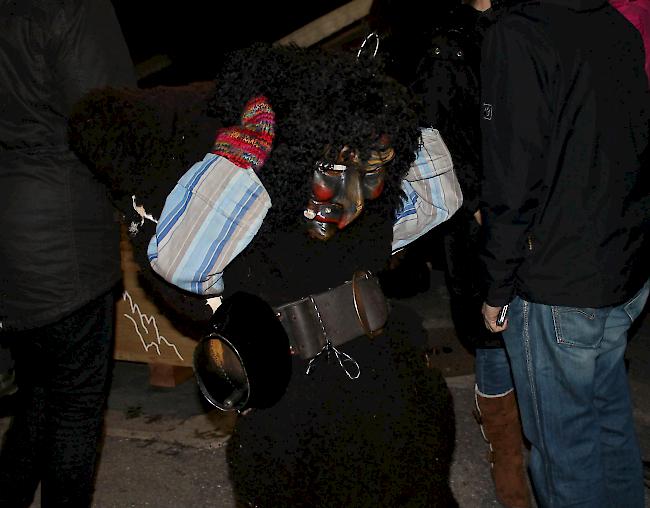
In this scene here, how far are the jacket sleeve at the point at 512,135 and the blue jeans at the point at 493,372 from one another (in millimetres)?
663

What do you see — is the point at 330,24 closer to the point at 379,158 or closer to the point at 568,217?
the point at 568,217

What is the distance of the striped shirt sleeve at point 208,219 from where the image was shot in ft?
4.62

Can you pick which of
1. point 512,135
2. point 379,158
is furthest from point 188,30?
point 379,158

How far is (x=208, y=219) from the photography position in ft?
4.65

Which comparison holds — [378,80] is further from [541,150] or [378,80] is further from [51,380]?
[51,380]

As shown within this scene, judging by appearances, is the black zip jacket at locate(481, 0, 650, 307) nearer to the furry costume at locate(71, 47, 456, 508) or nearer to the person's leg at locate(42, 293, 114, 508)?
the furry costume at locate(71, 47, 456, 508)

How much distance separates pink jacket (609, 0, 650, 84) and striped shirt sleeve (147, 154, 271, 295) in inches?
47.3

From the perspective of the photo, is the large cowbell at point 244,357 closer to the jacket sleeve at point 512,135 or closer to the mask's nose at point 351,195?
the mask's nose at point 351,195

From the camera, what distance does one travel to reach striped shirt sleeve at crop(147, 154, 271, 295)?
141 cm

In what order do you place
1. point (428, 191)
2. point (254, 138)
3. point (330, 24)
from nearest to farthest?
point (254, 138) → point (428, 191) → point (330, 24)

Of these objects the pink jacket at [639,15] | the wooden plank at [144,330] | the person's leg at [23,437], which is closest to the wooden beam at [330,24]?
the wooden plank at [144,330]

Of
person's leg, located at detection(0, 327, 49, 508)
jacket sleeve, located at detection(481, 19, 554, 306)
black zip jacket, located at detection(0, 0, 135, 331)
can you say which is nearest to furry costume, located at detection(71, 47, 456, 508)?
jacket sleeve, located at detection(481, 19, 554, 306)

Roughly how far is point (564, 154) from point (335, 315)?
0.73 meters

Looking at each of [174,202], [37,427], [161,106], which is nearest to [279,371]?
[174,202]
